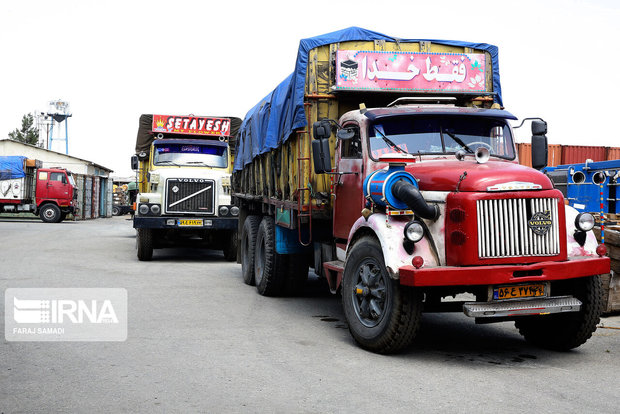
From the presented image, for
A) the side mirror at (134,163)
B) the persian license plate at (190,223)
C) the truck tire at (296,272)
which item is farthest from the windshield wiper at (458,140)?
the side mirror at (134,163)

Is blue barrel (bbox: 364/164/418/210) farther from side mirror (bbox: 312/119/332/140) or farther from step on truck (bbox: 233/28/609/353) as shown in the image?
side mirror (bbox: 312/119/332/140)

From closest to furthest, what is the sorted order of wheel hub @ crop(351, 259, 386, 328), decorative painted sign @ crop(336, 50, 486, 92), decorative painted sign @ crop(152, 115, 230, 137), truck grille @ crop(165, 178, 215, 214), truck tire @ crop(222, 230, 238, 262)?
1. wheel hub @ crop(351, 259, 386, 328)
2. decorative painted sign @ crop(336, 50, 486, 92)
3. truck grille @ crop(165, 178, 215, 214)
4. truck tire @ crop(222, 230, 238, 262)
5. decorative painted sign @ crop(152, 115, 230, 137)

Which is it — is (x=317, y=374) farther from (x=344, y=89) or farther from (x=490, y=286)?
(x=344, y=89)

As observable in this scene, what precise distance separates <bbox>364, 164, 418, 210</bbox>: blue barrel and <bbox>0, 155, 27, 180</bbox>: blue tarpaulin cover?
30989 millimetres

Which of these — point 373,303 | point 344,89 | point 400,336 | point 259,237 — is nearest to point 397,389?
point 400,336

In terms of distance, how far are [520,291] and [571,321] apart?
0.84 metres

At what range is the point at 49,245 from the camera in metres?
18.4

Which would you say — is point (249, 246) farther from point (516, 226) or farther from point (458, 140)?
point (516, 226)

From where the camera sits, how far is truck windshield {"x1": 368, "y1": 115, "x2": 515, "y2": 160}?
23.0 feet

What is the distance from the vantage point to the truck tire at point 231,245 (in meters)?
15.7

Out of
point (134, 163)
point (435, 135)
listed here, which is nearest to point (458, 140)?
point (435, 135)

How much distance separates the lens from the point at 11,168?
110 ft

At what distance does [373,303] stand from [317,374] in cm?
112

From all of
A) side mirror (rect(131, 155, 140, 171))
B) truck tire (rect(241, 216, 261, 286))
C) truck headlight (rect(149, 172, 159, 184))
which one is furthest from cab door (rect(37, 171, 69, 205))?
truck tire (rect(241, 216, 261, 286))
